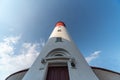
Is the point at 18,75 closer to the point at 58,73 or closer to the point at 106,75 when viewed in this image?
the point at 58,73

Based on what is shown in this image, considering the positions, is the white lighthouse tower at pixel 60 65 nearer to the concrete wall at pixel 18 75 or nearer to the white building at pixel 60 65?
the white building at pixel 60 65

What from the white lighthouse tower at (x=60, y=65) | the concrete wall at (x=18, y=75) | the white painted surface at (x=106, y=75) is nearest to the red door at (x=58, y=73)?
the white lighthouse tower at (x=60, y=65)

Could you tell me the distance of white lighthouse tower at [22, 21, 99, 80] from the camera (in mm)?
8969

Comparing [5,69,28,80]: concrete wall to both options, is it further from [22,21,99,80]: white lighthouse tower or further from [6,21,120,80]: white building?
[22,21,99,80]: white lighthouse tower

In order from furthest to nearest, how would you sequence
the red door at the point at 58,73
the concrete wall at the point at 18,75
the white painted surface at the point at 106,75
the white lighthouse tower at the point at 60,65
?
the concrete wall at the point at 18,75, the white painted surface at the point at 106,75, the red door at the point at 58,73, the white lighthouse tower at the point at 60,65

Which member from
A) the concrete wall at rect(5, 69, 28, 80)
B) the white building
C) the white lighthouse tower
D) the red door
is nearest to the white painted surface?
the white building

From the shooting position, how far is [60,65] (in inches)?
398

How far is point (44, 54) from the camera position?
10672 millimetres

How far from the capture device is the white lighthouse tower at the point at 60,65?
29.4ft

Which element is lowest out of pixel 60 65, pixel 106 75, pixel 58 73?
pixel 58 73

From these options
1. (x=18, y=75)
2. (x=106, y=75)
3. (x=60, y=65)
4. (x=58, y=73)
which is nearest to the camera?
(x=58, y=73)

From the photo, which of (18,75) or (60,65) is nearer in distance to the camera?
(60,65)

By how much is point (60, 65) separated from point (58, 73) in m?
0.62

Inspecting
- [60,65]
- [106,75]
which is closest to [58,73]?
[60,65]
